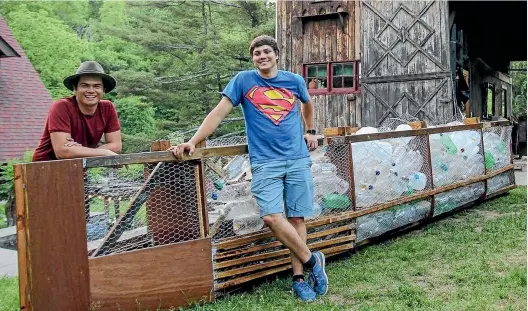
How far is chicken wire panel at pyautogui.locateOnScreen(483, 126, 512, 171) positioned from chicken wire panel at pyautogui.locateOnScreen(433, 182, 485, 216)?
0.52 metres

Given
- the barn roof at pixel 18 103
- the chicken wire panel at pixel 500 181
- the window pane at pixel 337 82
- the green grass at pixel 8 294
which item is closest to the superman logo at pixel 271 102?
the green grass at pixel 8 294

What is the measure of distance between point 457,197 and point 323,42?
8.69 m

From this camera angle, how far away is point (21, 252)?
314 cm

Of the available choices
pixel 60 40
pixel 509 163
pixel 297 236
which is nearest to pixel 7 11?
pixel 60 40

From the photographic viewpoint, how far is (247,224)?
430 cm

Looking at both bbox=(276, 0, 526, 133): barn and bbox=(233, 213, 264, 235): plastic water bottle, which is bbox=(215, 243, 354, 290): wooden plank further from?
bbox=(276, 0, 526, 133): barn

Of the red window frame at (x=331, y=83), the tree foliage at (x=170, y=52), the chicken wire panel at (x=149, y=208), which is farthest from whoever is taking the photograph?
the tree foliage at (x=170, y=52)

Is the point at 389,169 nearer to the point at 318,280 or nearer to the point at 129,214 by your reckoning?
the point at 318,280

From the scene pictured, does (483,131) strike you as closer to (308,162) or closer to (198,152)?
(308,162)

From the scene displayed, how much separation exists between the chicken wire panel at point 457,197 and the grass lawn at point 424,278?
0.46 metres

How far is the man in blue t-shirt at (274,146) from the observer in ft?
12.9

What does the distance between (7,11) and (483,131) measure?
86.2 feet

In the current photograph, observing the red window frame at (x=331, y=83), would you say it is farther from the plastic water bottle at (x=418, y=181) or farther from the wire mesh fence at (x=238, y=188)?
the plastic water bottle at (x=418, y=181)

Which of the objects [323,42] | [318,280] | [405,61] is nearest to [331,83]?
[323,42]
